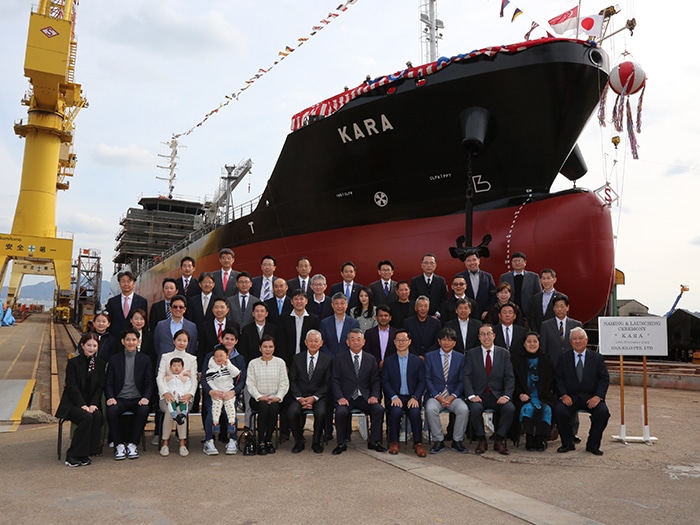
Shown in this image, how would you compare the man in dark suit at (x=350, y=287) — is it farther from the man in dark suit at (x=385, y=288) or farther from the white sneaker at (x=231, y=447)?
the white sneaker at (x=231, y=447)

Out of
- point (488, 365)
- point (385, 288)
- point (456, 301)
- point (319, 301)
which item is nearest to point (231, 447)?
point (319, 301)

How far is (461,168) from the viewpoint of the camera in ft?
34.5

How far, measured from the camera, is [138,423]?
526cm

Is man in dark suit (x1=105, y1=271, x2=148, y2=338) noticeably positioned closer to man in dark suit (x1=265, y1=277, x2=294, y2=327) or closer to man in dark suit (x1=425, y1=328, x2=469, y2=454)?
man in dark suit (x1=265, y1=277, x2=294, y2=327)

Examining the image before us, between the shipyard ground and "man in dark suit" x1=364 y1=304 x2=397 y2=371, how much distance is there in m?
1.04

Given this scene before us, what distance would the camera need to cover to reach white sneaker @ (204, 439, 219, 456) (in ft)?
17.4

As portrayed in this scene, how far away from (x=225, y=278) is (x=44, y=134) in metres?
29.8

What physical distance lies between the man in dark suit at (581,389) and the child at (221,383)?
11.0 feet

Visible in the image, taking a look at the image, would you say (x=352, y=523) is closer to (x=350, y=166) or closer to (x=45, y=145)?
(x=350, y=166)

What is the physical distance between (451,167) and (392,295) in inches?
175

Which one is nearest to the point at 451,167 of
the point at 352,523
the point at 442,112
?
the point at 442,112

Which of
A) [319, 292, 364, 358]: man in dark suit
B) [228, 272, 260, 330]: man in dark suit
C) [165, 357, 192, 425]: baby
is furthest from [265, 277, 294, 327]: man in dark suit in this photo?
[165, 357, 192, 425]: baby

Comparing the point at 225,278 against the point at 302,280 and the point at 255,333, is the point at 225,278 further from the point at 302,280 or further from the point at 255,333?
the point at 255,333

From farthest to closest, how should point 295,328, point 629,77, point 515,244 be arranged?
point 515,244
point 629,77
point 295,328
